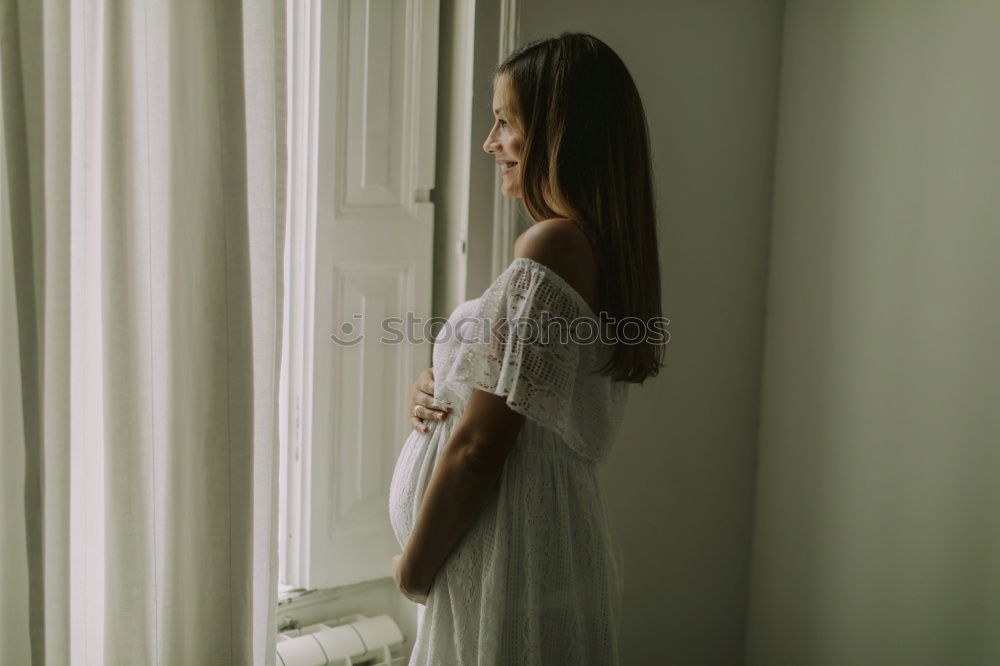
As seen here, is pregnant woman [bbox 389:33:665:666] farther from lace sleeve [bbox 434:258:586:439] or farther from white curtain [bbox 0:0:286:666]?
white curtain [bbox 0:0:286:666]

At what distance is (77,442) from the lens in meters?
1.26

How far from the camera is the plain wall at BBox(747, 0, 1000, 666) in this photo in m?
1.66

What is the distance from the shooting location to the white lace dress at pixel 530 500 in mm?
1192

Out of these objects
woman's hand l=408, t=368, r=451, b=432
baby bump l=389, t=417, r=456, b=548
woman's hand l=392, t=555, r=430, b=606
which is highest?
woman's hand l=408, t=368, r=451, b=432

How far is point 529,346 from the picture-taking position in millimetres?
1178

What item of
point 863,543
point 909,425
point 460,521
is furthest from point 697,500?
point 460,521

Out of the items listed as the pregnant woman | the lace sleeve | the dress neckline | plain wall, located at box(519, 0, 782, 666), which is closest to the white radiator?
the pregnant woman

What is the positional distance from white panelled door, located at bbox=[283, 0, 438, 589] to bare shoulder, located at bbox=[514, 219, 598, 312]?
557 mm

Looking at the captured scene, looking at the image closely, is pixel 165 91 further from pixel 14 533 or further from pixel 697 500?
pixel 697 500

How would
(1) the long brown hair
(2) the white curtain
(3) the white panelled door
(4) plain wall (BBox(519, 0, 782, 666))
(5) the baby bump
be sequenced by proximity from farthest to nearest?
(4) plain wall (BBox(519, 0, 782, 666)) → (3) the white panelled door → (5) the baby bump → (1) the long brown hair → (2) the white curtain

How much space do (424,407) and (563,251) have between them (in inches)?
14.5

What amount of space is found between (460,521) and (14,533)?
0.59 meters

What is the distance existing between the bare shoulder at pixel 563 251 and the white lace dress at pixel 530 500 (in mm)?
17

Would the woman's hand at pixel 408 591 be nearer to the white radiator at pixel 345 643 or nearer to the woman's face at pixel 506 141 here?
the white radiator at pixel 345 643
